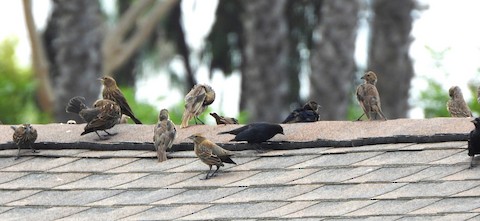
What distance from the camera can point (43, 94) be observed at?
3334 cm

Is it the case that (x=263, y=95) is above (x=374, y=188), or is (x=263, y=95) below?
above

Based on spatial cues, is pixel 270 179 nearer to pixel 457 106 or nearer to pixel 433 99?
pixel 457 106

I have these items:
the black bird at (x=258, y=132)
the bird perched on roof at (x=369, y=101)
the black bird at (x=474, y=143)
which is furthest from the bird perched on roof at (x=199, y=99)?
the black bird at (x=474, y=143)

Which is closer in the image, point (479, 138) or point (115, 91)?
point (479, 138)

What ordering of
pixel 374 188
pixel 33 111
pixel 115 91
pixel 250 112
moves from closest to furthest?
pixel 374 188
pixel 115 91
pixel 250 112
pixel 33 111

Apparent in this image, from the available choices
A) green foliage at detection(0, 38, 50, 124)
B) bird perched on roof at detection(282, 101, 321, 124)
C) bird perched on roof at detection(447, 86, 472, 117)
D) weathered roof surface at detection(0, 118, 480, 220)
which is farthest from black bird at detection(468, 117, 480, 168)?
green foliage at detection(0, 38, 50, 124)

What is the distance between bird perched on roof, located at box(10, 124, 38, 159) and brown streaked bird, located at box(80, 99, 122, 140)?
44cm

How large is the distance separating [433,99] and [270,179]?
2023 cm

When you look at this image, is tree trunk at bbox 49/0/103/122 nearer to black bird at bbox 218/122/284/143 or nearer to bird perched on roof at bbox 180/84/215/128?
bird perched on roof at bbox 180/84/215/128

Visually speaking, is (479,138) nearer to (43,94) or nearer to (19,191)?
(19,191)

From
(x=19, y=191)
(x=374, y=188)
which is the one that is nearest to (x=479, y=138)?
(x=374, y=188)

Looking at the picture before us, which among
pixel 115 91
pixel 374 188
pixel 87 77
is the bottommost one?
pixel 374 188

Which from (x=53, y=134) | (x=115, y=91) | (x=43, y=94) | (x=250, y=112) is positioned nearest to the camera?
(x=53, y=134)

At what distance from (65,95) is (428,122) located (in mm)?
19411
